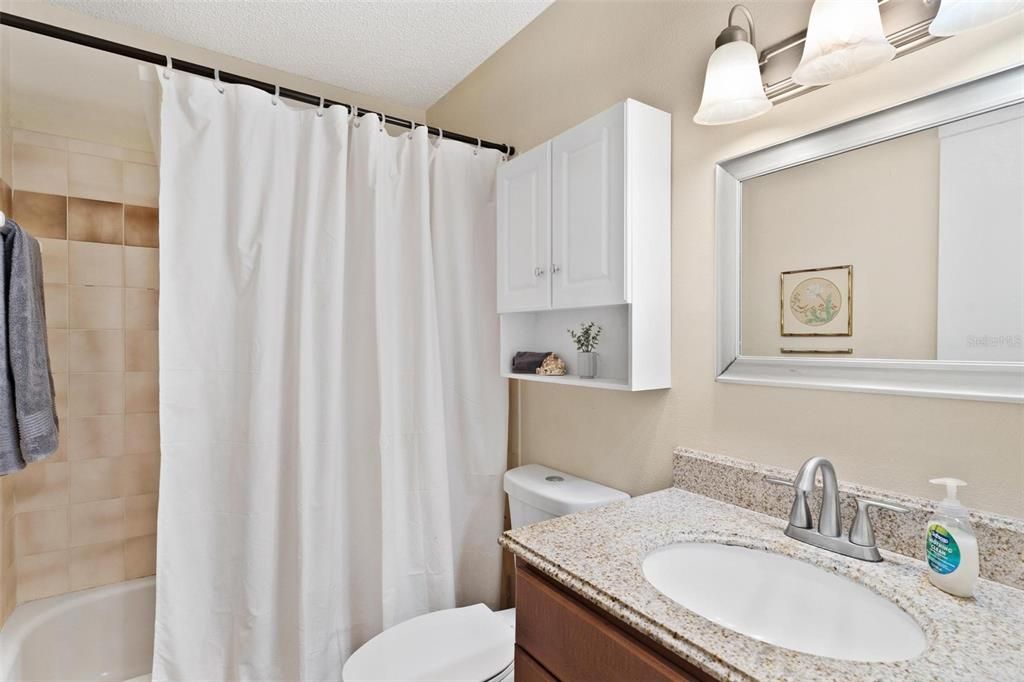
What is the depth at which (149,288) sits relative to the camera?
2043 millimetres

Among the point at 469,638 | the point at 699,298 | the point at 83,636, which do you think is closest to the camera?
the point at 699,298

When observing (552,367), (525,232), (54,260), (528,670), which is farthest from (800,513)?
(54,260)

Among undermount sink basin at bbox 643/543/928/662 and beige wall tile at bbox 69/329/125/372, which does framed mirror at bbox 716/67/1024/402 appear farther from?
beige wall tile at bbox 69/329/125/372

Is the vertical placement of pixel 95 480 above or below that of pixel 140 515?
above

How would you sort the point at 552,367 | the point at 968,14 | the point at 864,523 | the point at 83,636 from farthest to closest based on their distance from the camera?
the point at 83,636, the point at 552,367, the point at 864,523, the point at 968,14

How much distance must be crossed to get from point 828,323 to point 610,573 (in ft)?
2.29

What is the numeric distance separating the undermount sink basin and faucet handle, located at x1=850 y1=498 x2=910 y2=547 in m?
0.09

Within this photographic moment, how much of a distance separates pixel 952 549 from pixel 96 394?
8.37 feet

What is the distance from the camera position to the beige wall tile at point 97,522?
192 cm

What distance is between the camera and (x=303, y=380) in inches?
63.0

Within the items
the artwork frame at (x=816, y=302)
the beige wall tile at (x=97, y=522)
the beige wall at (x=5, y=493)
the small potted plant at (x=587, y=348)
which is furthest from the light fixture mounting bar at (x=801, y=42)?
the beige wall tile at (x=97, y=522)

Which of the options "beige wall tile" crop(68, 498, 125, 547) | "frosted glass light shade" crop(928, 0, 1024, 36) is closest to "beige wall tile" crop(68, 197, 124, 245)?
"beige wall tile" crop(68, 498, 125, 547)

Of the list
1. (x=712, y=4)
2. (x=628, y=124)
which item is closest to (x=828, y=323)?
(x=628, y=124)

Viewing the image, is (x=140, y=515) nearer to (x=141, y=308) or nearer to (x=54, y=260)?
(x=141, y=308)
